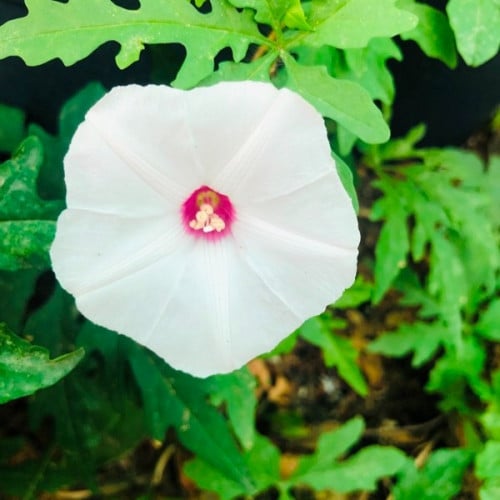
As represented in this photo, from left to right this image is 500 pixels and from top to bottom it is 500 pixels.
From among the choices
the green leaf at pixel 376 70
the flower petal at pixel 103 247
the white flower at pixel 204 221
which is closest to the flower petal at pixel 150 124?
the white flower at pixel 204 221

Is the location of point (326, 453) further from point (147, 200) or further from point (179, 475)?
point (147, 200)

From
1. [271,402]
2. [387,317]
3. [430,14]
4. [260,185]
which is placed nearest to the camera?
[260,185]

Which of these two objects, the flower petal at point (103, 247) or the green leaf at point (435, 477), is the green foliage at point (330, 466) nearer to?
the green leaf at point (435, 477)

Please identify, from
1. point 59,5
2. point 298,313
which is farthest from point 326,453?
point 59,5

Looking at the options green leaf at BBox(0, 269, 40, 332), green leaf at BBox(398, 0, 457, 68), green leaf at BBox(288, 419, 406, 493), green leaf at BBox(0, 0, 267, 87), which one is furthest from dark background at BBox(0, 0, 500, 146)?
green leaf at BBox(288, 419, 406, 493)

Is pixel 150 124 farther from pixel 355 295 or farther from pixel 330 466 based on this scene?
pixel 330 466

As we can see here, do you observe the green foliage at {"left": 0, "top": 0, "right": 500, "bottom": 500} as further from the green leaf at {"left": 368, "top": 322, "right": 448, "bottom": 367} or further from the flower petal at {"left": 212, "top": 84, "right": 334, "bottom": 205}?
the flower petal at {"left": 212, "top": 84, "right": 334, "bottom": 205}
